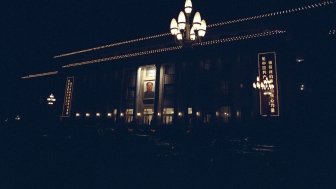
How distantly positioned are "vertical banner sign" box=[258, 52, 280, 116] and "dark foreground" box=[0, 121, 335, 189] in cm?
458

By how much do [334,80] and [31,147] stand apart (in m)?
12.8

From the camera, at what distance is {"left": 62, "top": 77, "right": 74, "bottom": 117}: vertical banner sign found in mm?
20719

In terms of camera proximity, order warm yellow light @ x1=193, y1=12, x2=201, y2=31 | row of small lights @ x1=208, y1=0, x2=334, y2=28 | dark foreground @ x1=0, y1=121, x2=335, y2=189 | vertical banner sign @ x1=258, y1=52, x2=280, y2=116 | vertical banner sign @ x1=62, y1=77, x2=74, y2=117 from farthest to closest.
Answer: vertical banner sign @ x1=62, y1=77, x2=74, y2=117, vertical banner sign @ x1=258, y1=52, x2=280, y2=116, row of small lights @ x1=208, y1=0, x2=334, y2=28, warm yellow light @ x1=193, y1=12, x2=201, y2=31, dark foreground @ x1=0, y1=121, x2=335, y2=189

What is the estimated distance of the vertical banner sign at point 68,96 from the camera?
68.0 ft

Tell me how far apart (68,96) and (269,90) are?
1577cm

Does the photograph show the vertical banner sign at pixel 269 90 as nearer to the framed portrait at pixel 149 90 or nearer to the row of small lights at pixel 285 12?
the row of small lights at pixel 285 12

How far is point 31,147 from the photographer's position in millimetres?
7246

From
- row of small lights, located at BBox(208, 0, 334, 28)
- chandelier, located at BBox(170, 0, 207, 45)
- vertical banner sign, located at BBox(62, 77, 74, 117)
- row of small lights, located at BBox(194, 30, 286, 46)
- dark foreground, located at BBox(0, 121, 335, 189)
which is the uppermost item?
row of small lights, located at BBox(208, 0, 334, 28)

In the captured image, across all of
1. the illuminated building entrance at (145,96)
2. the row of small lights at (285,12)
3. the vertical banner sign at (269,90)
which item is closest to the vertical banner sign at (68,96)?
the illuminated building entrance at (145,96)

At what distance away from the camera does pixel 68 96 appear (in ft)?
70.1

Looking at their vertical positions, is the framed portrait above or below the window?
above

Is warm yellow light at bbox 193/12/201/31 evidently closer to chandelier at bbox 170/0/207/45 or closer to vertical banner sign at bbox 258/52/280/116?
chandelier at bbox 170/0/207/45

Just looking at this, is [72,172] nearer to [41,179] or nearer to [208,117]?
[41,179]

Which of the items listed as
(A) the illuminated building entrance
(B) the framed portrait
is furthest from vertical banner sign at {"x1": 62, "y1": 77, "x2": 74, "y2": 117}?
(B) the framed portrait
